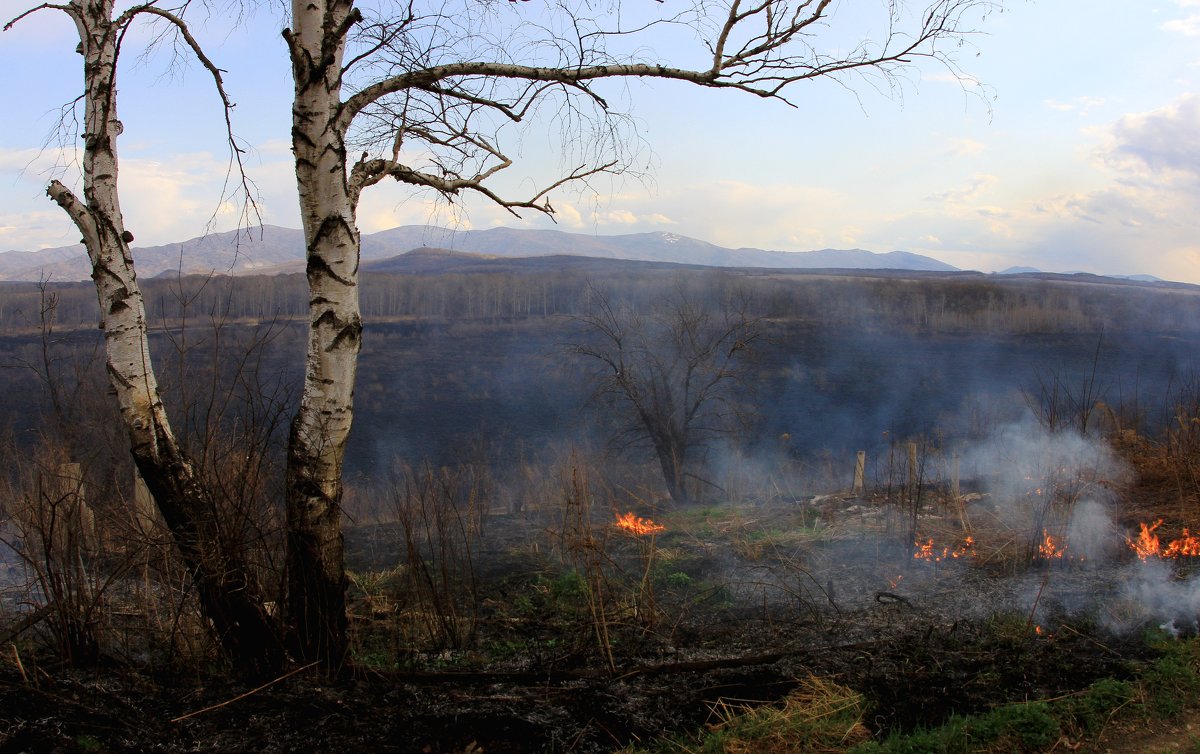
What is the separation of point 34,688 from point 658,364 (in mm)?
15597

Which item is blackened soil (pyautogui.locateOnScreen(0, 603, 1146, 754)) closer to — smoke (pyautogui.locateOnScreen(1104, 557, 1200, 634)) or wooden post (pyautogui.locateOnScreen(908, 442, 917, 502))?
smoke (pyautogui.locateOnScreen(1104, 557, 1200, 634))

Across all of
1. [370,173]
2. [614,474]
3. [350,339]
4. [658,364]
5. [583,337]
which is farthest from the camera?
[583,337]

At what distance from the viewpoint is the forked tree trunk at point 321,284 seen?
4.23 meters

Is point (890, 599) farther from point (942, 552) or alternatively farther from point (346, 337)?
point (346, 337)

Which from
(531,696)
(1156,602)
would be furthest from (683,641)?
(1156,602)

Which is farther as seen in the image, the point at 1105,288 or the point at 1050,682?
the point at 1105,288

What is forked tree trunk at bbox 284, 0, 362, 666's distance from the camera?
4234mm

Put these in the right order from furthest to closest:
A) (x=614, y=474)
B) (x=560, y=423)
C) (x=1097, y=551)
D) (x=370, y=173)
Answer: (x=560, y=423) → (x=614, y=474) → (x=1097, y=551) → (x=370, y=173)

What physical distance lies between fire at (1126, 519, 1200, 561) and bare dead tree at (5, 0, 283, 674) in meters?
8.15

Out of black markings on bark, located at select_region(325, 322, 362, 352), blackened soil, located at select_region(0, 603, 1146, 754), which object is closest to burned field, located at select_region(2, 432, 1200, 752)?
blackened soil, located at select_region(0, 603, 1146, 754)

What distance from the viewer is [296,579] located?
448cm

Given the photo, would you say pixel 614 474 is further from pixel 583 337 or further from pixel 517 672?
pixel 583 337

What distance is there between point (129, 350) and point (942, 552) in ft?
26.9

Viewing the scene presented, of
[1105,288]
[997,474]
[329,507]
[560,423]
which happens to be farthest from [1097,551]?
[1105,288]
